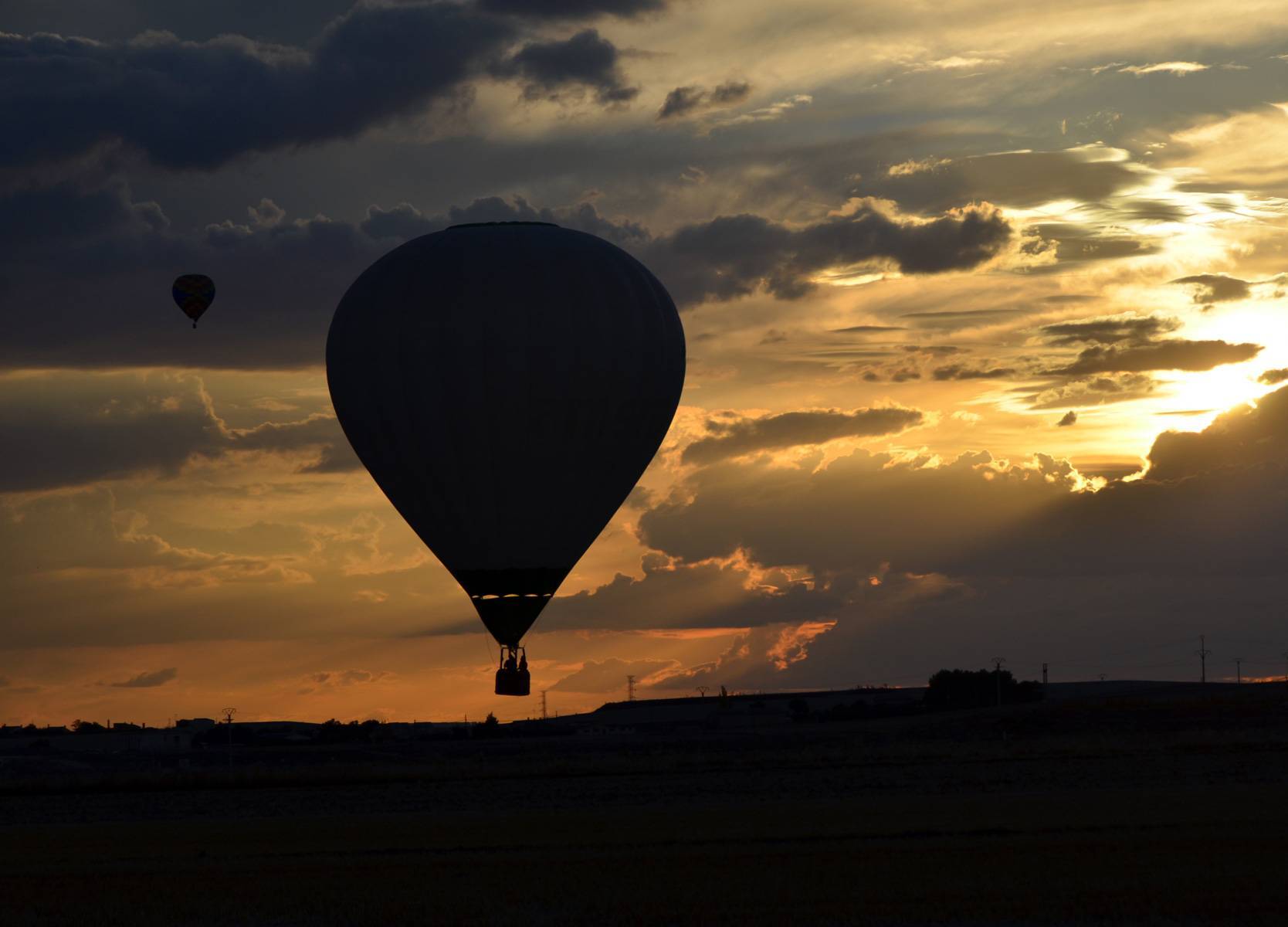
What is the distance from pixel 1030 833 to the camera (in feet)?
160

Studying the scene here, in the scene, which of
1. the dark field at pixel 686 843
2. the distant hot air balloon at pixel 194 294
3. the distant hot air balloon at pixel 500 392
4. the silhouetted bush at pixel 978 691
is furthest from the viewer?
the silhouetted bush at pixel 978 691

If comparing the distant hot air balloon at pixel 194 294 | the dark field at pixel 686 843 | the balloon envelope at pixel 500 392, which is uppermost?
the distant hot air balloon at pixel 194 294

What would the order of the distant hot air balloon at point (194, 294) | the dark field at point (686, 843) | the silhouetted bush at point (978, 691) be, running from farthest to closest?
the silhouetted bush at point (978, 691), the distant hot air balloon at point (194, 294), the dark field at point (686, 843)

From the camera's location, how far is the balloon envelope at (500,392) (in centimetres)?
5412

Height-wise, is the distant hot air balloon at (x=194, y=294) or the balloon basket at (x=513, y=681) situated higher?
the distant hot air balloon at (x=194, y=294)

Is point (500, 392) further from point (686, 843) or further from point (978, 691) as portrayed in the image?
point (978, 691)

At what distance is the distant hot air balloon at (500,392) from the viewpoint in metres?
54.1

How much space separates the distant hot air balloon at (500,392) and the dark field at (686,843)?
866cm

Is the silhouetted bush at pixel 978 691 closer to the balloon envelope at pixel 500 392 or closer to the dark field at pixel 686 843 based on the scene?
the dark field at pixel 686 843

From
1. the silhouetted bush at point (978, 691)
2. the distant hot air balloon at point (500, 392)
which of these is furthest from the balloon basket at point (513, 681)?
the silhouetted bush at point (978, 691)

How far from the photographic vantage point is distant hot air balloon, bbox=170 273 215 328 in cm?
7638

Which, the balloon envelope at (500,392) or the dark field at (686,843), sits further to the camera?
the balloon envelope at (500,392)

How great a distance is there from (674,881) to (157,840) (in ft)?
81.8

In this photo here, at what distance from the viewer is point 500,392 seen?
178 ft
